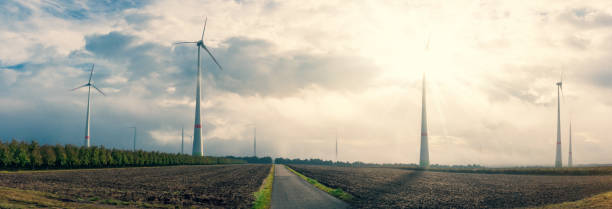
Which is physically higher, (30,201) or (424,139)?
(424,139)

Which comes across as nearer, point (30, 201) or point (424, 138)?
point (30, 201)

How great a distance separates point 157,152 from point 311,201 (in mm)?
121779

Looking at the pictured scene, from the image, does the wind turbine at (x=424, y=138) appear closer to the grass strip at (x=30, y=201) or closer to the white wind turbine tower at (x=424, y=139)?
the white wind turbine tower at (x=424, y=139)

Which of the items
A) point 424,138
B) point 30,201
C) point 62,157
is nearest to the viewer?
point 30,201

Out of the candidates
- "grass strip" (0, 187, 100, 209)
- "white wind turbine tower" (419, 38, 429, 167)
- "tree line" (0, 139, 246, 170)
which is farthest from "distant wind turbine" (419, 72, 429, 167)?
"grass strip" (0, 187, 100, 209)

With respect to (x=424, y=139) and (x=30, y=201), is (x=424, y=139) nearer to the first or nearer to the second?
(x=424, y=139)

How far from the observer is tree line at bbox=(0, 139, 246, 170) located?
73.3 m

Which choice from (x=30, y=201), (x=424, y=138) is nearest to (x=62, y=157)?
(x=30, y=201)

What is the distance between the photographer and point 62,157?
8612 cm

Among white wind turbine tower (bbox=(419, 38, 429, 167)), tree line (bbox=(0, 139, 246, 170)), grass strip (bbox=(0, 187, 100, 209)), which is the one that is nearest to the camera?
grass strip (bbox=(0, 187, 100, 209))

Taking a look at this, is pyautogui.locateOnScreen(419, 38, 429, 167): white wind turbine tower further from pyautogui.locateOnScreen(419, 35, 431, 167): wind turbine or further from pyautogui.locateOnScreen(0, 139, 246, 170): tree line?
pyautogui.locateOnScreen(0, 139, 246, 170): tree line

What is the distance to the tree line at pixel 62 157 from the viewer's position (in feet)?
241

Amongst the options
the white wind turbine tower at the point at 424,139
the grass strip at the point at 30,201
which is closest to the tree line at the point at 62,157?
the grass strip at the point at 30,201

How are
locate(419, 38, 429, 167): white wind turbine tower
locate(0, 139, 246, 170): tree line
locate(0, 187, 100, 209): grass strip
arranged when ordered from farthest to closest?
locate(419, 38, 429, 167): white wind turbine tower < locate(0, 139, 246, 170): tree line < locate(0, 187, 100, 209): grass strip
